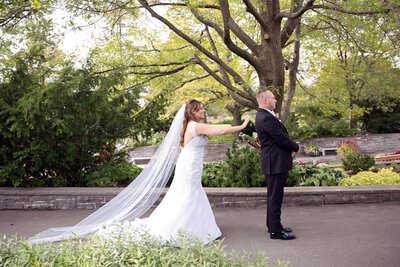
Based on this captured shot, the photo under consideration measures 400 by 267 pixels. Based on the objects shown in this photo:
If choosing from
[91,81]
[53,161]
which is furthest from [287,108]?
[53,161]

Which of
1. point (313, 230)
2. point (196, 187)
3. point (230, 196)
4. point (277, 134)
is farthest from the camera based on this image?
point (230, 196)

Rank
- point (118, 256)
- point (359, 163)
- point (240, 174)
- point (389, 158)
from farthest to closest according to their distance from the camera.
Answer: point (389, 158), point (359, 163), point (240, 174), point (118, 256)

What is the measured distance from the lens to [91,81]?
257 inches

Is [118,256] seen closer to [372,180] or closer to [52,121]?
[52,121]

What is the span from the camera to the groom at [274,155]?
458 cm

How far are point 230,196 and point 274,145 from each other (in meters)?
1.88

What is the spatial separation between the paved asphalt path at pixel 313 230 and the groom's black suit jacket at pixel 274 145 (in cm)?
105

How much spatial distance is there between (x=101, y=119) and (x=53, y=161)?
1399mm

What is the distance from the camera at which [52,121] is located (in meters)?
6.19

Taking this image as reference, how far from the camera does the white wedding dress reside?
4.57 m

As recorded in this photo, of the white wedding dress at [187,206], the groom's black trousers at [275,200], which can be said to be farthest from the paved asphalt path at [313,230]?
the white wedding dress at [187,206]

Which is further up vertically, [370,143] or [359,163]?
[370,143]

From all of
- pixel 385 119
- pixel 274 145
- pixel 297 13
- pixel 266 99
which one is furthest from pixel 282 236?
pixel 385 119

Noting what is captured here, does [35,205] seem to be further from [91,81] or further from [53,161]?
[91,81]
